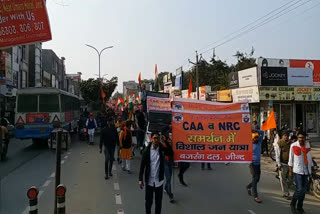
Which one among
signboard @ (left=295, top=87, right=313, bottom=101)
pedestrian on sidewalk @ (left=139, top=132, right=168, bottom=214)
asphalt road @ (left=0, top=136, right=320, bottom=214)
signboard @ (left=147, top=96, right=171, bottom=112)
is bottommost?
asphalt road @ (left=0, top=136, right=320, bottom=214)

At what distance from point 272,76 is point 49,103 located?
1428 centimetres

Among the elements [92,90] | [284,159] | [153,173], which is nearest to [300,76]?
[284,159]

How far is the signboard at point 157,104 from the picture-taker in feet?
39.9

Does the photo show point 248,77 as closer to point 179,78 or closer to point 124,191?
point 179,78

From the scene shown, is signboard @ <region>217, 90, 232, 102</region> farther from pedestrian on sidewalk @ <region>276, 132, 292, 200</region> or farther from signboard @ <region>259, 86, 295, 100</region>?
pedestrian on sidewalk @ <region>276, 132, 292, 200</region>

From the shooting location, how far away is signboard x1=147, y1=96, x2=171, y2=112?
12.2m

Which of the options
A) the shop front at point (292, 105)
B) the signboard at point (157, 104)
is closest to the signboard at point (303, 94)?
the shop front at point (292, 105)

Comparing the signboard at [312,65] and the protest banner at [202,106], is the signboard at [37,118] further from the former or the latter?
the signboard at [312,65]

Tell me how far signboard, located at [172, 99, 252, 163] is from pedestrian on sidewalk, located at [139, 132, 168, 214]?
1069 millimetres

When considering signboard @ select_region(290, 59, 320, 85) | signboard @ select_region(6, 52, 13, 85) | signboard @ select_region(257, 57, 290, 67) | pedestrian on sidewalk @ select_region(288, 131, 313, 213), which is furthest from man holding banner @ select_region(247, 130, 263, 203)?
signboard @ select_region(6, 52, 13, 85)

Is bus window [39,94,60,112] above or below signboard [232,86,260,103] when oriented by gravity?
below

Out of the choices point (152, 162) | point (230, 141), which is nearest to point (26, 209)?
point (152, 162)

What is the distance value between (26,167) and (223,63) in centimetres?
4392

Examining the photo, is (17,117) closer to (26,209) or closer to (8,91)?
(26,209)
